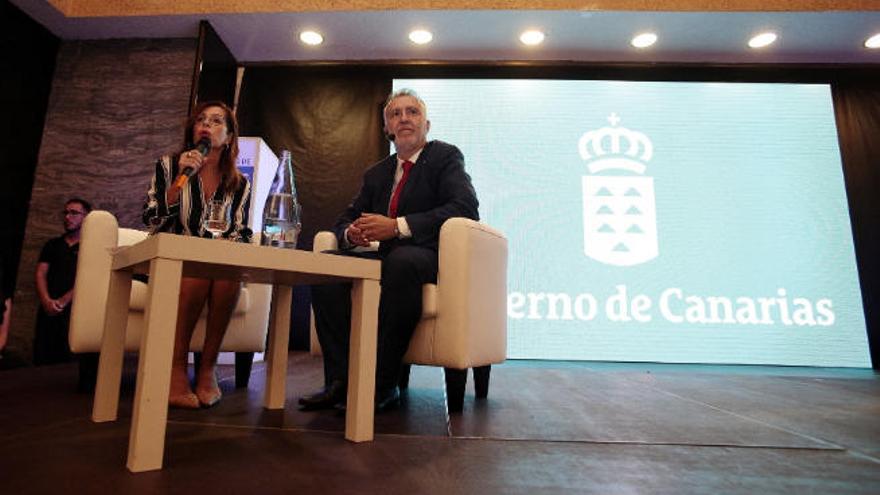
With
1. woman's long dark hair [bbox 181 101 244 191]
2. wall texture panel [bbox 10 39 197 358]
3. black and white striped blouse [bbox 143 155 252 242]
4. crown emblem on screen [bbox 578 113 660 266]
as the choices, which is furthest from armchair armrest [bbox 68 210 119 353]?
crown emblem on screen [bbox 578 113 660 266]

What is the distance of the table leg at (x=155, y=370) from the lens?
0.81 m

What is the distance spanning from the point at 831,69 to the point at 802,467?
4235mm

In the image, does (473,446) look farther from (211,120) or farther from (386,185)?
(211,120)

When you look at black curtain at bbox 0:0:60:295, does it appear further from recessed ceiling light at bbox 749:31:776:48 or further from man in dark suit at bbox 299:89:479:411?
recessed ceiling light at bbox 749:31:776:48

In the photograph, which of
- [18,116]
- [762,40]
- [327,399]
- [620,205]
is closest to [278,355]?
[327,399]

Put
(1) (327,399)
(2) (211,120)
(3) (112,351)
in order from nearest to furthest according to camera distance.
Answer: (3) (112,351) → (1) (327,399) → (2) (211,120)

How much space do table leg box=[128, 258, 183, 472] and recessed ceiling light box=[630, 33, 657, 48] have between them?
3702 mm

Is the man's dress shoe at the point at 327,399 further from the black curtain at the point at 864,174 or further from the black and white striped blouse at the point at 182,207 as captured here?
the black curtain at the point at 864,174

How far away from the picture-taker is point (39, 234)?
131 inches

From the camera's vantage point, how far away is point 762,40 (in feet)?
11.6

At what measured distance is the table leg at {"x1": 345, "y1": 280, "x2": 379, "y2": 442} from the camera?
41.4 inches

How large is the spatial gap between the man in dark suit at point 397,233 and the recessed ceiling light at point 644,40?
254cm

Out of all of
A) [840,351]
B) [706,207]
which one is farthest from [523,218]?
[840,351]

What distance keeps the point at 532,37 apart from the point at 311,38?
171 cm
